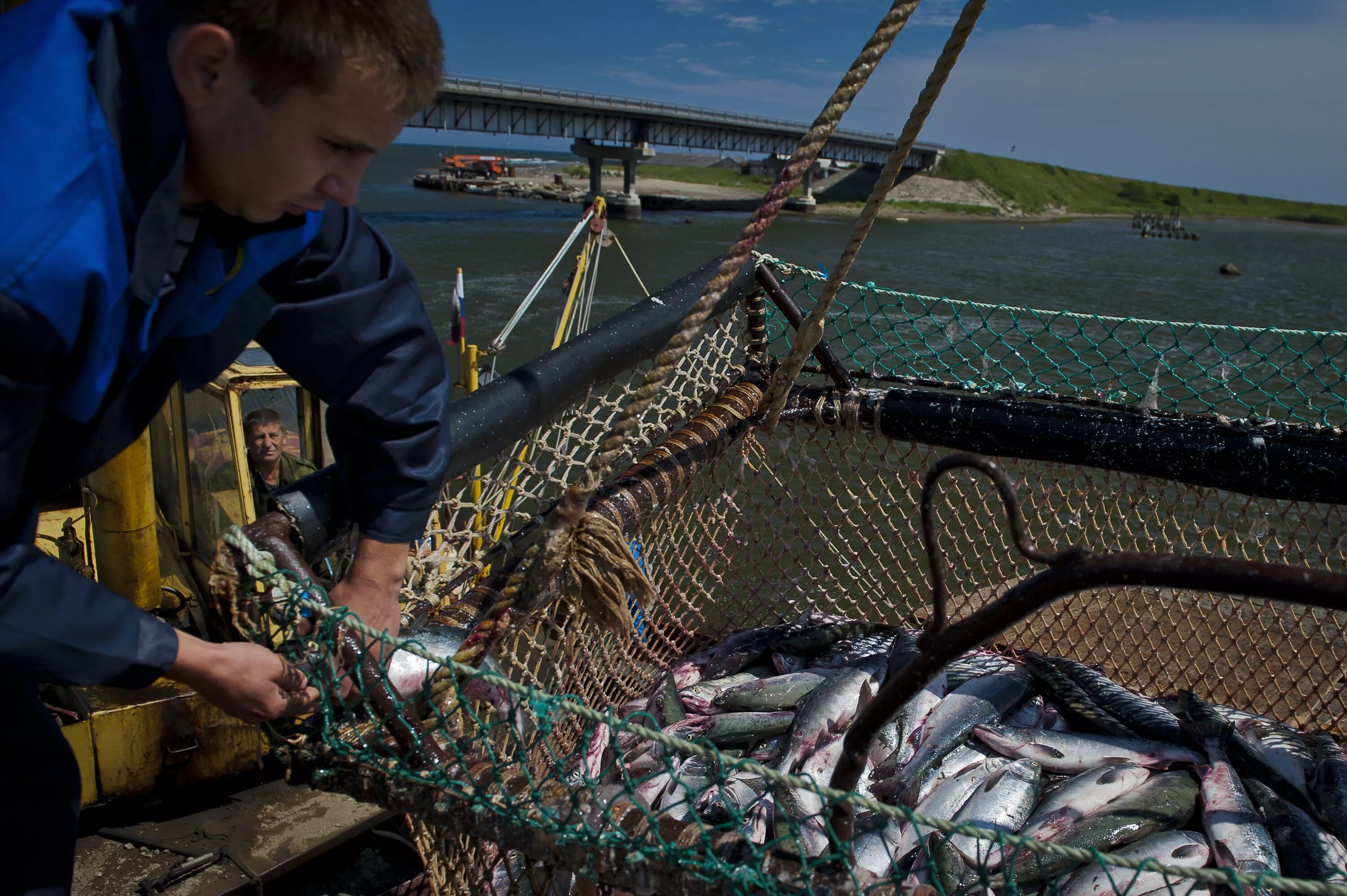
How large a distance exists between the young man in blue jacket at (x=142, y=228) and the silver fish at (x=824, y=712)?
183 cm

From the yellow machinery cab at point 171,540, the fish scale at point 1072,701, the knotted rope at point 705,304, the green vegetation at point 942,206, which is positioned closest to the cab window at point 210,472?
the yellow machinery cab at point 171,540

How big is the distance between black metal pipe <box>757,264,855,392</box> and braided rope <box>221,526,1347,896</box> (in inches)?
86.4

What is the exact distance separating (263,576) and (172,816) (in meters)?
3.69

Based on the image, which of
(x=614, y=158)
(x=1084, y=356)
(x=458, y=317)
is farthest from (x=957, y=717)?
(x=614, y=158)

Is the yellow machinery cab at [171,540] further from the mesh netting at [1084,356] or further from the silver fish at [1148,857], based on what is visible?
the silver fish at [1148,857]

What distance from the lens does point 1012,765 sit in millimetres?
2932

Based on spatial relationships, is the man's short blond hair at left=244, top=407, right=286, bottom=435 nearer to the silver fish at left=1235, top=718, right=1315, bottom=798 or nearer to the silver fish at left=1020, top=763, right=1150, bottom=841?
the silver fish at left=1020, top=763, right=1150, bottom=841

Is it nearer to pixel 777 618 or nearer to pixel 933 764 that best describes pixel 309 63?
pixel 933 764

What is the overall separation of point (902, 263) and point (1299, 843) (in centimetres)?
3632

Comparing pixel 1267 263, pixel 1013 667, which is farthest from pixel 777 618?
pixel 1267 263

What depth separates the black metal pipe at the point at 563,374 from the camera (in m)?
2.24

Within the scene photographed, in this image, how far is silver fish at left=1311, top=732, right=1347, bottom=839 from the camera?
2.75 meters

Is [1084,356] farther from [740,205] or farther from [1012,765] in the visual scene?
[740,205]

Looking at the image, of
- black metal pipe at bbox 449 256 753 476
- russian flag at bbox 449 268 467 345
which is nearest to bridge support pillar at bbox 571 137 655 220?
russian flag at bbox 449 268 467 345
